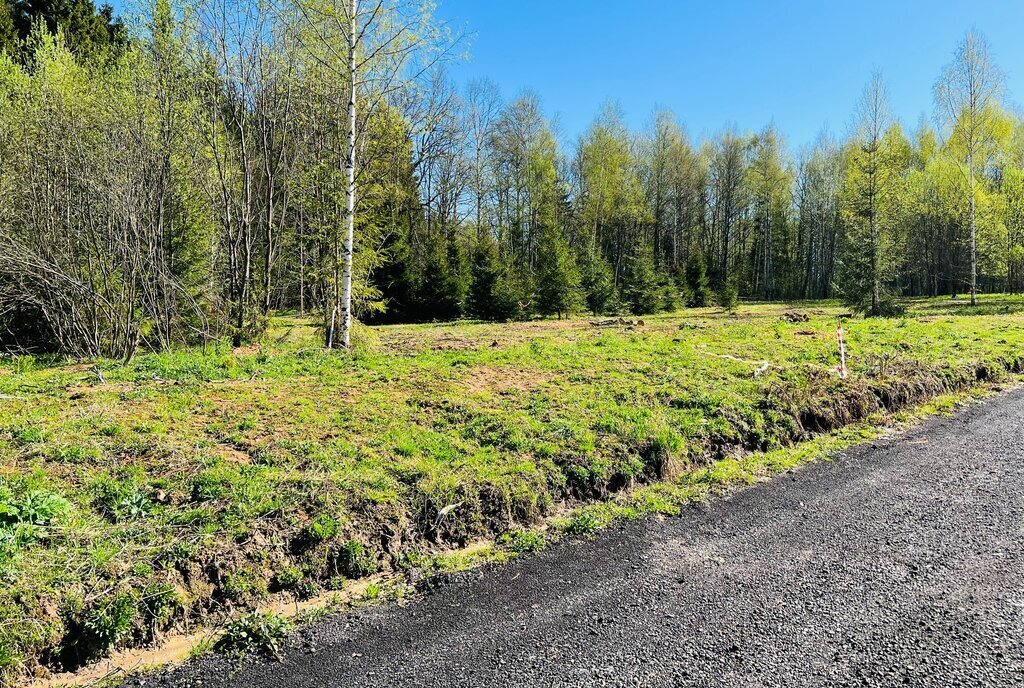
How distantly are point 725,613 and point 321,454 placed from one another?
3.29 meters

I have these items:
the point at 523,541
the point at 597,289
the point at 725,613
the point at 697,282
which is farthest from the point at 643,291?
the point at 725,613

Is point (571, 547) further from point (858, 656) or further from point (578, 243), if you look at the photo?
point (578, 243)

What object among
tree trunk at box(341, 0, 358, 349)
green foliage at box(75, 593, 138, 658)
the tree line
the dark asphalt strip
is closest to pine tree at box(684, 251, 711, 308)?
the tree line

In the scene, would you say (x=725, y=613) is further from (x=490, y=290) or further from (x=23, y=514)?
(x=490, y=290)

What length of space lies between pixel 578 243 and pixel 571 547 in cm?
2719

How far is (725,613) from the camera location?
3057 mm

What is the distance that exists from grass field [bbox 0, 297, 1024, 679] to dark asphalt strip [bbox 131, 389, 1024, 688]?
49cm

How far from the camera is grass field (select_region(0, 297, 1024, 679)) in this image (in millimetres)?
3064

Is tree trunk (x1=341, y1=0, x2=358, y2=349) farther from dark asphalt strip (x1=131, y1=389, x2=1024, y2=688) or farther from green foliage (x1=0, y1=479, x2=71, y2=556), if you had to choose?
dark asphalt strip (x1=131, y1=389, x2=1024, y2=688)

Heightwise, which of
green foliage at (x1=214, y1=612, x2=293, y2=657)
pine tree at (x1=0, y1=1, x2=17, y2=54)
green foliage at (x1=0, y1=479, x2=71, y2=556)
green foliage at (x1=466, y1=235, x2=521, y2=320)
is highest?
pine tree at (x1=0, y1=1, x2=17, y2=54)

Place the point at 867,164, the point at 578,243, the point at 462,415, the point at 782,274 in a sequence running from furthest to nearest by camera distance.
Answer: the point at 782,274 → the point at 578,243 → the point at 867,164 → the point at 462,415

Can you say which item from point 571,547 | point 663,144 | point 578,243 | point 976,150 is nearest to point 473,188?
point 578,243

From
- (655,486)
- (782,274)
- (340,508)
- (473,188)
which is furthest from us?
(782,274)

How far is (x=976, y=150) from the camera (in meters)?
27.0
